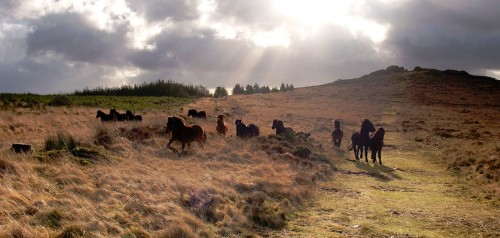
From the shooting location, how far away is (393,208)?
40.4 ft

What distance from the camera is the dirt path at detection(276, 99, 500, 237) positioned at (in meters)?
9.91

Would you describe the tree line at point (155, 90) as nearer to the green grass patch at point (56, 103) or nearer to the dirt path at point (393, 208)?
the green grass patch at point (56, 103)

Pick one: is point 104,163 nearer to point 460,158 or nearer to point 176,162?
point 176,162

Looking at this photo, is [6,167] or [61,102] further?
[61,102]

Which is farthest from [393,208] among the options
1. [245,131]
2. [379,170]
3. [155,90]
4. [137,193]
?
[155,90]

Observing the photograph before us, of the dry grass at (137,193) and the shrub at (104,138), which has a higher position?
the shrub at (104,138)

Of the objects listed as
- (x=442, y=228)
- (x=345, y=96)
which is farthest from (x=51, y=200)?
→ (x=345, y=96)

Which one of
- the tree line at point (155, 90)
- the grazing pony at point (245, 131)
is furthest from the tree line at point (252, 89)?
the grazing pony at point (245, 131)

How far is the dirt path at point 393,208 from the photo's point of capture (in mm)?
9914

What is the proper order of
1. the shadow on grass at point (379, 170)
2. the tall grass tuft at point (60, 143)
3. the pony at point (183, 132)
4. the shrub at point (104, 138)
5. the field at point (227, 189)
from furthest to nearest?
the shadow on grass at point (379, 170), the pony at point (183, 132), the shrub at point (104, 138), the tall grass tuft at point (60, 143), the field at point (227, 189)

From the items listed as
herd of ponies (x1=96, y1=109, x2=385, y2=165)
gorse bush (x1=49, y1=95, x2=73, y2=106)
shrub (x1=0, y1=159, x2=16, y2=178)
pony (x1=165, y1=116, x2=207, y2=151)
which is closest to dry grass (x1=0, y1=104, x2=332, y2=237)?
shrub (x1=0, y1=159, x2=16, y2=178)

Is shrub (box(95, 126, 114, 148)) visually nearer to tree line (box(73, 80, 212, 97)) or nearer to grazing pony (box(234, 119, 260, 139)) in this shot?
grazing pony (box(234, 119, 260, 139))

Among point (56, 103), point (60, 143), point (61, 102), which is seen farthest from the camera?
point (61, 102)

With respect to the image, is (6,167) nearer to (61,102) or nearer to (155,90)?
(61,102)
